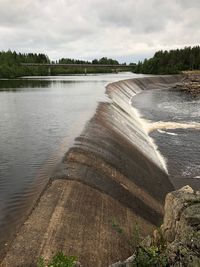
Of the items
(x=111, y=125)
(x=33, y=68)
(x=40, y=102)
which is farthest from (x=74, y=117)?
(x=33, y=68)

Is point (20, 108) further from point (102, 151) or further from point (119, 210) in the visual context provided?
point (119, 210)

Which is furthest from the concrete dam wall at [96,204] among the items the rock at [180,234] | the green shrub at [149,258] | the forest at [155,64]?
the forest at [155,64]

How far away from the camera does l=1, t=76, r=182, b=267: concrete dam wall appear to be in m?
11.5

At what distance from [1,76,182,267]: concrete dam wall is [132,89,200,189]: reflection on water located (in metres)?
1.25

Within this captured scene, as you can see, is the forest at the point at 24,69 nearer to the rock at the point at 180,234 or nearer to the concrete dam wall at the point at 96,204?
the concrete dam wall at the point at 96,204

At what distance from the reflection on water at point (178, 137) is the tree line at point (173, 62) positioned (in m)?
94.1

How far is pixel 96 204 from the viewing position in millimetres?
14648

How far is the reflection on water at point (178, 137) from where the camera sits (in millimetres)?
24031

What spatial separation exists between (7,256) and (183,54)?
499 feet

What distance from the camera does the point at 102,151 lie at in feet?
69.0

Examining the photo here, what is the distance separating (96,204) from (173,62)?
467 feet

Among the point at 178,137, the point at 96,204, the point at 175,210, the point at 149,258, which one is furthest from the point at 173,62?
the point at 149,258

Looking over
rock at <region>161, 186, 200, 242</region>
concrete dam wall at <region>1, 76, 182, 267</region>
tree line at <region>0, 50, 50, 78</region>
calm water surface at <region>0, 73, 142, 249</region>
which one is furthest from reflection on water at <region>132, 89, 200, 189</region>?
tree line at <region>0, 50, 50, 78</region>

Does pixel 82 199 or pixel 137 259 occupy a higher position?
pixel 137 259
